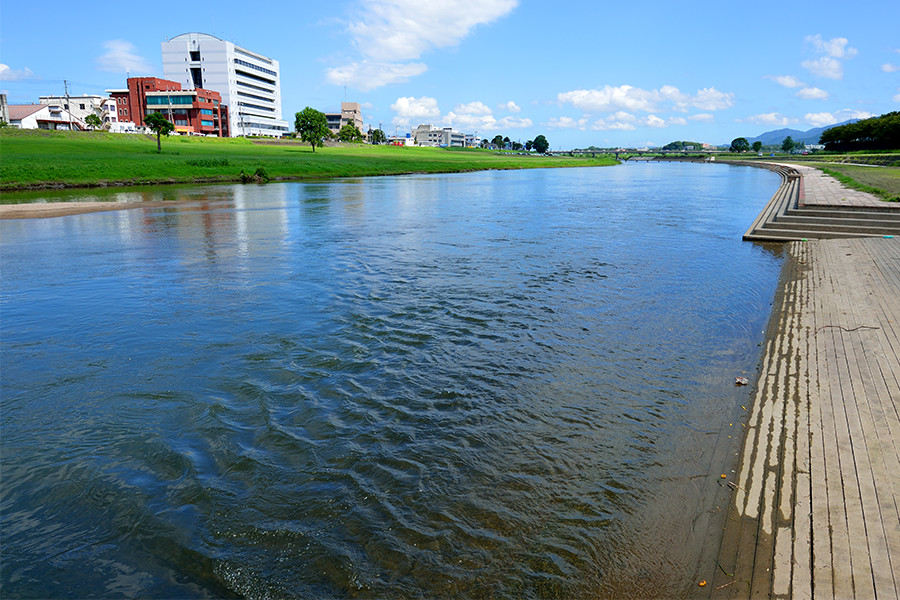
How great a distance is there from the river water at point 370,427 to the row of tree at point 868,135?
4754 inches

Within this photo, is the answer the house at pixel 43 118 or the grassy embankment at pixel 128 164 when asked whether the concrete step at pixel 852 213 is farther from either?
the house at pixel 43 118

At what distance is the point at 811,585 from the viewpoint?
4.45 m

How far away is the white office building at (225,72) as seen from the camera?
143000 mm

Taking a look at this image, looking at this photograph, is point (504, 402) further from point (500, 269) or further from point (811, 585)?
point (500, 269)

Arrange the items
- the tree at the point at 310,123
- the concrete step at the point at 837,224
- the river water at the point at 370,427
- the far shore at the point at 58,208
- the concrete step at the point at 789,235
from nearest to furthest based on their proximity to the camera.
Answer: the river water at the point at 370,427 → the concrete step at the point at 837,224 → the concrete step at the point at 789,235 → the far shore at the point at 58,208 → the tree at the point at 310,123

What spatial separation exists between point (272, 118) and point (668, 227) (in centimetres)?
16176

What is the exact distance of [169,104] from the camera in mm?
123125

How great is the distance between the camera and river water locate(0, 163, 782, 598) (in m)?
5.23

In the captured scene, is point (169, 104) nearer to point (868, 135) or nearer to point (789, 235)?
point (789, 235)

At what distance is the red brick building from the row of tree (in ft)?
466

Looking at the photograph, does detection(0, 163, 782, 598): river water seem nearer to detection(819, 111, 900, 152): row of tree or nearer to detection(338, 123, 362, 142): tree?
detection(819, 111, 900, 152): row of tree

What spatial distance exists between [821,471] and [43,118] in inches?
6083

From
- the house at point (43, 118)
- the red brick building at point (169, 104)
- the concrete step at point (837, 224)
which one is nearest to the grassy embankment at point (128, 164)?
the red brick building at point (169, 104)

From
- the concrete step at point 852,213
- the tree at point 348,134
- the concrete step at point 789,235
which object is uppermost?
the tree at point 348,134
